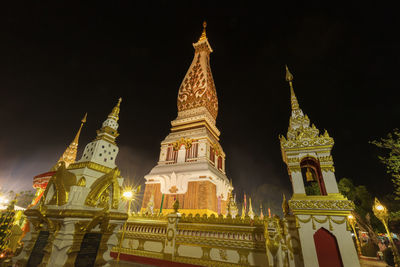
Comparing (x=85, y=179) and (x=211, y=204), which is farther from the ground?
(x=211, y=204)

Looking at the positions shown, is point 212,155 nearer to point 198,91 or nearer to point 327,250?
point 198,91

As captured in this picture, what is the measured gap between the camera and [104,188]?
122 inches

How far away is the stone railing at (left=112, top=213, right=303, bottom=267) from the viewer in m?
5.22

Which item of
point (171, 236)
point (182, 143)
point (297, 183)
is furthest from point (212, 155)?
point (171, 236)

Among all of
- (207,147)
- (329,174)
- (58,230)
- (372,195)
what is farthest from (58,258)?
(372,195)

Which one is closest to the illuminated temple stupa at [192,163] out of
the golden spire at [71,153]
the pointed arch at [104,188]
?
the pointed arch at [104,188]

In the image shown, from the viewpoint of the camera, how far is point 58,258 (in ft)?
7.97

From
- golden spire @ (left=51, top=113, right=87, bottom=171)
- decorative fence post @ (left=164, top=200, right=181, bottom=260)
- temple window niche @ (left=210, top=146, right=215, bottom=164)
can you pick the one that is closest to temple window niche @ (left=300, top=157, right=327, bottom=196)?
decorative fence post @ (left=164, top=200, right=181, bottom=260)

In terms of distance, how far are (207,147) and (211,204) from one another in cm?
584

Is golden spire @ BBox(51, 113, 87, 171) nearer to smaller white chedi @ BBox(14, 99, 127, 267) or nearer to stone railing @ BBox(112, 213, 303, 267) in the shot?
stone railing @ BBox(112, 213, 303, 267)

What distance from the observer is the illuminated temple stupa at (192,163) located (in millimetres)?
15734

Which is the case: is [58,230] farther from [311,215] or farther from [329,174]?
[329,174]

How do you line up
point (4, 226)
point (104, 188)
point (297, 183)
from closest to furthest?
point (104, 188) → point (4, 226) → point (297, 183)

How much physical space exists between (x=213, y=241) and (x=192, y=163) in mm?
11647
